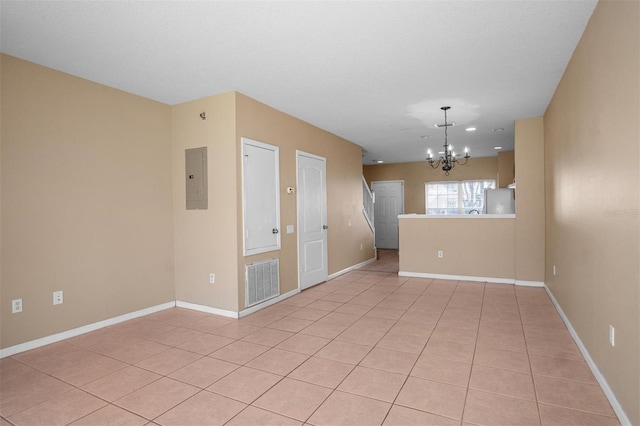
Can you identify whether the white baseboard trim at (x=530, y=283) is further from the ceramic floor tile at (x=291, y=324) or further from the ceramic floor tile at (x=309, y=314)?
the ceramic floor tile at (x=291, y=324)

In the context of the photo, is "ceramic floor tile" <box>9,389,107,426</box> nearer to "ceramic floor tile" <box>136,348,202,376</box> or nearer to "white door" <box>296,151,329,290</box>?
"ceramic floor tile" <box>136,348,202,376</box>

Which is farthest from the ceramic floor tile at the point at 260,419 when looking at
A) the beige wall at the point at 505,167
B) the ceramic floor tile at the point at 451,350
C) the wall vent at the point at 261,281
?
the beige wall at the point at 505,167

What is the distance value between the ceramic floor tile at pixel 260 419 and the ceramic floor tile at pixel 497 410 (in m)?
1.07

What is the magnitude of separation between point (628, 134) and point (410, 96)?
2.78 meters

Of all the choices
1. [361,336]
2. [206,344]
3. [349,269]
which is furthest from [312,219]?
[206,344]

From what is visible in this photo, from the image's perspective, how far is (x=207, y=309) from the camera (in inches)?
172

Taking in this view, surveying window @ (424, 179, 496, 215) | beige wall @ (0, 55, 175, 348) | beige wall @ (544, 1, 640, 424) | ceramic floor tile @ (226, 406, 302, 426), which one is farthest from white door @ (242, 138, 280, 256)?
window @ (424, 179, 496, 215)

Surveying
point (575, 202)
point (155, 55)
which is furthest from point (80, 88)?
point (575, 202)

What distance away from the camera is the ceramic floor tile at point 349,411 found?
2059 millimetres

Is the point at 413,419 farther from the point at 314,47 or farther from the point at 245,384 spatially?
the point at 314,47

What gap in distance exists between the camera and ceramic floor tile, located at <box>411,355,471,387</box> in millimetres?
2547

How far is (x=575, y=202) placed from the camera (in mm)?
3193

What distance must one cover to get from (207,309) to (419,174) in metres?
7.85

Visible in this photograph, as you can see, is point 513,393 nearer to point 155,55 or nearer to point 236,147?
point 236,147
